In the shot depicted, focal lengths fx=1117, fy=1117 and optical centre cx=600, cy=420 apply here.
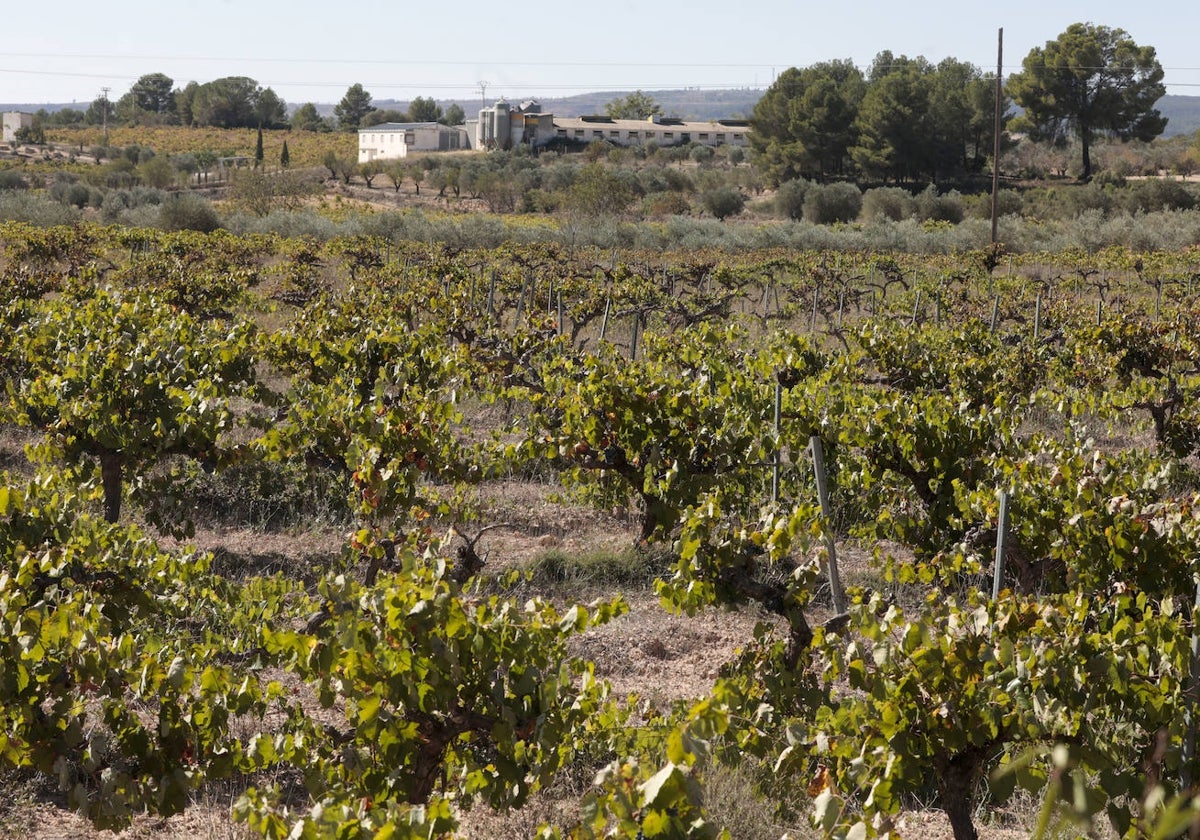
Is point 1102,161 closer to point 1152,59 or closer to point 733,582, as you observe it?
point 1152,59

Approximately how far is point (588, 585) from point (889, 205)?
133ft

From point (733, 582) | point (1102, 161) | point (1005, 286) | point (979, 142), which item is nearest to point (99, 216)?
point (1005, 286)

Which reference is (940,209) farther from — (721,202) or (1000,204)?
(721,202)

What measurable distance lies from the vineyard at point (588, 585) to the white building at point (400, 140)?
66066 mm

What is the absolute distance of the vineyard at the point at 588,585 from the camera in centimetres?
286

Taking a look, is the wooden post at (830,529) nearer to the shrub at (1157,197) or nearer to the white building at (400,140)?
the shrub at (1157,197)

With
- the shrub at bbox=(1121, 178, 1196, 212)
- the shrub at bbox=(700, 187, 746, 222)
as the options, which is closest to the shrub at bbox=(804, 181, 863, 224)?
the shrub at bbox=(700, 187, 746, 222)

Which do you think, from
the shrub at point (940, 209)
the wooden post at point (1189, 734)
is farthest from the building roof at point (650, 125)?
the wooden post at point (1189, 734)

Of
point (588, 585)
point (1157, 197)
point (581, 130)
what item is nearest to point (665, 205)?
point (1157, 197)

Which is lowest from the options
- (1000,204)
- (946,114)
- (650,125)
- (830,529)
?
(830,529)

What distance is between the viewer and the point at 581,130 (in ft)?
261

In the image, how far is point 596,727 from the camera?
3396 millimetres

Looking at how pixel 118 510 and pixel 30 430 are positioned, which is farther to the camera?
pixel 30 430

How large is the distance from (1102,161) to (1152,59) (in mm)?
5566
